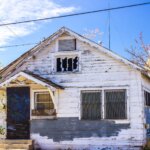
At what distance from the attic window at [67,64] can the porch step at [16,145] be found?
12.9 feet

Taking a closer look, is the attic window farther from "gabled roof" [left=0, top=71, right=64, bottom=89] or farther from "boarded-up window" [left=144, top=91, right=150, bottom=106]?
"boarded-up window" [left=144, top=91, right=150, bottom=106]

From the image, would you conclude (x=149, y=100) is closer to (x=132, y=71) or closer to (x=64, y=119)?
(x=132, y=71)

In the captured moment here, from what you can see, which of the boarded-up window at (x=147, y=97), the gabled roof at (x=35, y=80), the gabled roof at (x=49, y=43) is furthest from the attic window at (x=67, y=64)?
the boarded-up window at (x=147, y=97)

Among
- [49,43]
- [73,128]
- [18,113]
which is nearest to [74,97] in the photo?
[73,128]

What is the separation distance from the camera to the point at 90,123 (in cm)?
1962

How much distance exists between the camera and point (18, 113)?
21.1 metres

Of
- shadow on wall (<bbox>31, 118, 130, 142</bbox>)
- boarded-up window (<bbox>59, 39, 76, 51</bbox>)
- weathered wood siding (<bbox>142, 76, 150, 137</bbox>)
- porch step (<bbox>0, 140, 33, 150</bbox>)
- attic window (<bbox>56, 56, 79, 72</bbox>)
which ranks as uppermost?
boarded-up window (<bbox>59, 39, 76, 51</bbox>)

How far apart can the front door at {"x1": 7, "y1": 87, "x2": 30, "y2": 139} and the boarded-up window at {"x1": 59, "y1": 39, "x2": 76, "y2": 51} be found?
274cm

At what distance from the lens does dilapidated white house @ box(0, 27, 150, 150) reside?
1920 centimetres

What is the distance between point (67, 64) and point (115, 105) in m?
3.24

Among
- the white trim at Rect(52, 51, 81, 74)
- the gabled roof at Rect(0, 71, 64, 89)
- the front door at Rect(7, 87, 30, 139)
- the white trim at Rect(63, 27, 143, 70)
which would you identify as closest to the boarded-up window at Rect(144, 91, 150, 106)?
the white trim at Rect(63, 27, 143, 70)

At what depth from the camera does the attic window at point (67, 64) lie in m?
20.4

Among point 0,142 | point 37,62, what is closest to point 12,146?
point 0,142

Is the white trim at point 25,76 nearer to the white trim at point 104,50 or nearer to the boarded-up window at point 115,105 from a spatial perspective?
the boarded-up window at point 115,105
